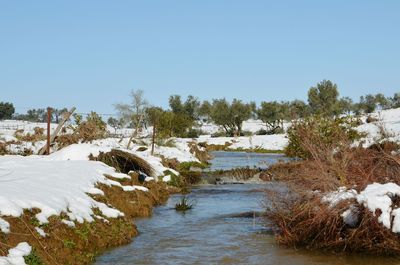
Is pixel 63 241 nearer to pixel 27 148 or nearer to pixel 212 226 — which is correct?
pixel 212 226

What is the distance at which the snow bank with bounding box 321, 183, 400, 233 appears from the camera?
9.62m

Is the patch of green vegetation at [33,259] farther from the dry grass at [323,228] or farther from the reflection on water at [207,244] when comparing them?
the dry grass at [323,228]

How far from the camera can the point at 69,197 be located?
11.3 metres

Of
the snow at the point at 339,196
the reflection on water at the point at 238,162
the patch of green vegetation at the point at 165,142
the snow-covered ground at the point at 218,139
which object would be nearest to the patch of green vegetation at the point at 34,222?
the snow at the point at 339,196

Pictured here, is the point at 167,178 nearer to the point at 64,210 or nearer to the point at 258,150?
the point at 64,210

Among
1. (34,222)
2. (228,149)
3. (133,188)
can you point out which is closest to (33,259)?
(34,222)

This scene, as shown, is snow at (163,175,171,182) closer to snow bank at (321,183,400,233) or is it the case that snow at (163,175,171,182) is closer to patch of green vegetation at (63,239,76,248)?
snow bank at (321,183,400,233)

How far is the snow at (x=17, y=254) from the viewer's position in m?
7.40

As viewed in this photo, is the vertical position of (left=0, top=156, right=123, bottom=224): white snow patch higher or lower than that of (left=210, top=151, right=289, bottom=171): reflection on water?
higher

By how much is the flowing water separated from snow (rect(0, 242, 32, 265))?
181 centimetres

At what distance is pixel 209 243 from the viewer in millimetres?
11555

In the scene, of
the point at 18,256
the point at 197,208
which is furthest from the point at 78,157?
the point at 18,256

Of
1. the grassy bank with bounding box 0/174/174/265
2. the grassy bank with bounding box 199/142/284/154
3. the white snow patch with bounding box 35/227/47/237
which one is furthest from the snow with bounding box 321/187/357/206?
the grassy bank with bounding box 199/142/284/154

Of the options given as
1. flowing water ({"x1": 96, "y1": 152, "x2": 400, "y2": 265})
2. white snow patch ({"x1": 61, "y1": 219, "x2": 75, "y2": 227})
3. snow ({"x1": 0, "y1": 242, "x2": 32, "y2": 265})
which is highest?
white snow patch ({"x1": 61, "y1": 219, "x2": 75, "y2": 227})
